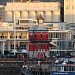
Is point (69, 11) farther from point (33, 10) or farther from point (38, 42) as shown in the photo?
point (38, 42)

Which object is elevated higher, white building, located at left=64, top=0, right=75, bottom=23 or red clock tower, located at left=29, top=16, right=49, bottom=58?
white building, located at left=64, top=0, right=75, bottom=23

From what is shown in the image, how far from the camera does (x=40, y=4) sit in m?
102

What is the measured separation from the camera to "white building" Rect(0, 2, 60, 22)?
3971 inches

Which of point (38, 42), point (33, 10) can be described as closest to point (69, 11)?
point (33, 10)

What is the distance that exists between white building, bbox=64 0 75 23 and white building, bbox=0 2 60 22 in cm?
148

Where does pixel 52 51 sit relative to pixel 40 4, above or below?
below

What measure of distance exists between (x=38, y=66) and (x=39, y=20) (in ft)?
89.9

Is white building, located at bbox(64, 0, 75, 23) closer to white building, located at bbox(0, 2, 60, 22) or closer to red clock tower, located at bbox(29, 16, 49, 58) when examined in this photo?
white building, located at bbox(0, 2, 60, 22)

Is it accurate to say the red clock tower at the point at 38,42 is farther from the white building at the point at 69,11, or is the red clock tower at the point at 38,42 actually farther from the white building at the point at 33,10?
the white building at the point at 33,10

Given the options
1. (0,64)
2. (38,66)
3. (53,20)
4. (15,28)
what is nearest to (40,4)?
(53,20)

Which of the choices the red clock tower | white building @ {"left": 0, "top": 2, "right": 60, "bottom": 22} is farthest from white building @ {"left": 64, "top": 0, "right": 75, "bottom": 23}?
the red clock tower

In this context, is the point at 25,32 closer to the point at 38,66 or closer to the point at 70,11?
the point at 70,11

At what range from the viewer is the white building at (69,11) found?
100 metres

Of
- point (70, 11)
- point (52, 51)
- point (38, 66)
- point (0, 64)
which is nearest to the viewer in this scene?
point (38, 66)
